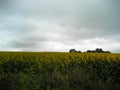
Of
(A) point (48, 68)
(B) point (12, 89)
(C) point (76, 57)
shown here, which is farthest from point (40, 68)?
(B) point (12, 89)

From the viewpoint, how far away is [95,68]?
58.6ft

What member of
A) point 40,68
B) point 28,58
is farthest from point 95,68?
point 28,58

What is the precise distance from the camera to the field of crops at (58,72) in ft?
44.4

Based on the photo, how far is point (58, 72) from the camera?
15625mm

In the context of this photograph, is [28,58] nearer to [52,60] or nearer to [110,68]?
[52,60]

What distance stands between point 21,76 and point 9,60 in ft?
15.9

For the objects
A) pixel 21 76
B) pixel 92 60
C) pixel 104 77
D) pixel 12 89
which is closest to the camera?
pixel 12 89

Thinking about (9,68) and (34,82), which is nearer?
(34,82)

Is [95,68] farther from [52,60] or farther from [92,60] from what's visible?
[52,60]

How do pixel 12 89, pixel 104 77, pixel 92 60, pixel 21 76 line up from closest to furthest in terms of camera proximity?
pixel 12 89, pixel 21 76, pixel 104 77, pixel 92 60

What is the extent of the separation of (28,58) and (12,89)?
616cm

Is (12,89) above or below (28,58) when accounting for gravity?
below

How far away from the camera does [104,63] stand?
17.8 metres

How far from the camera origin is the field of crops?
533 inches
